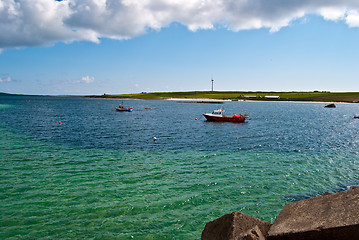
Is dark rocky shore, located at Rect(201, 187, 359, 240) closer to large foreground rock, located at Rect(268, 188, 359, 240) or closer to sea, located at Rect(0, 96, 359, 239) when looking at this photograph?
large foreground rock, located at Rect(268, 188, 359, 240)

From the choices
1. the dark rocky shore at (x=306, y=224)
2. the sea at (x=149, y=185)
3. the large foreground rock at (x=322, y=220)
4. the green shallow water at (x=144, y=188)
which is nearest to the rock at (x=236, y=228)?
the dark rocky shore at (x=306, y=224)

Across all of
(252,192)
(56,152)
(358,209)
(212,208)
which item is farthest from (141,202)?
(56,152)

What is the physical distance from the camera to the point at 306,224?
7.18 m

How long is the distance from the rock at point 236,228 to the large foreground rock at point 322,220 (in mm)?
493

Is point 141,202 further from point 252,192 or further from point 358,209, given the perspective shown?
point 358,209

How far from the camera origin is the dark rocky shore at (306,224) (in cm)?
661

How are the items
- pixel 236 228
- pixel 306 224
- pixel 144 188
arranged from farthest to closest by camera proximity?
1. pixel 144 188
2. pixel 236 228
3. pixel 306 224

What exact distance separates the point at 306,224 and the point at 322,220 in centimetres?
45

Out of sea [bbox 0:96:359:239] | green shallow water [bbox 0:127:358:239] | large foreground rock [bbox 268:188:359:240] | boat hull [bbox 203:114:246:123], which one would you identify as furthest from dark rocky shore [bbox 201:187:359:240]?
boat hull [bbox 203:114:246:123]

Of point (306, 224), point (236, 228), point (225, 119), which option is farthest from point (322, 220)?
point (225, 119)

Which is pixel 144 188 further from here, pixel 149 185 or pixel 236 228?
pixel 236 228

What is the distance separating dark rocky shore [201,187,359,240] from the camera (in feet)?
21.7

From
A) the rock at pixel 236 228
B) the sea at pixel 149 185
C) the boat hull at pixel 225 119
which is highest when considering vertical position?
the rock at pixel 236 228

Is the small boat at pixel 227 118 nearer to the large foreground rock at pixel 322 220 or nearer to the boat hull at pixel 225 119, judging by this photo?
the boat hull at pixel 225 119
